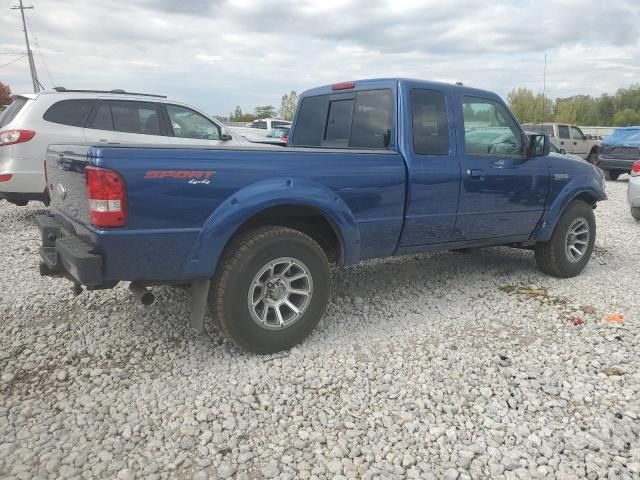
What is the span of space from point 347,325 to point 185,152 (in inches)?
76.7

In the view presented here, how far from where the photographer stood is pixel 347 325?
4203mm

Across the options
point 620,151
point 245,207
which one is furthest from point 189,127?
point 620,151

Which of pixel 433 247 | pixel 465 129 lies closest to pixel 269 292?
pixel 433 247

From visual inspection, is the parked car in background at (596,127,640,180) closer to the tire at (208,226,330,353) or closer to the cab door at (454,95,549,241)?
the cab door at (454,95,549,241)

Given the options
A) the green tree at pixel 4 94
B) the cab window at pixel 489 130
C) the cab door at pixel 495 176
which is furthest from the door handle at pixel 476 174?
the green tree at pixel 4 94

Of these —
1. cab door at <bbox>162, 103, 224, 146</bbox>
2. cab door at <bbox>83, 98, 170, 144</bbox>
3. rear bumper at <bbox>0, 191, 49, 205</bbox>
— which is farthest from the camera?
cab door at <bbox>162, 103, 224, 146</bbox>

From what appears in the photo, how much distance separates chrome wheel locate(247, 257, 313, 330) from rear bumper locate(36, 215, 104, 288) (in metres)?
0.96

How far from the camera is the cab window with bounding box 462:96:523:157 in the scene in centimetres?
460

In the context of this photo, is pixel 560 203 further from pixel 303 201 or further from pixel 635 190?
pixel 635 190

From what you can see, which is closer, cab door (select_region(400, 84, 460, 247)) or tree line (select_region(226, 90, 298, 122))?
cab door (select_region(400, 84, 460, 247))

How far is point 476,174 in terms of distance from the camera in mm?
4516

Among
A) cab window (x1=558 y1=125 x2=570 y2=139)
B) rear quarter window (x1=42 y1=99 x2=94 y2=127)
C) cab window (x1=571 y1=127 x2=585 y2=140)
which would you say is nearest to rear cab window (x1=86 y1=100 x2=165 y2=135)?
rear quarter window (x1=42 y1=99 x2=94 y2=127)

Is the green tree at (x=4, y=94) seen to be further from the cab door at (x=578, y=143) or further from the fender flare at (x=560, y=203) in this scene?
the fender flare at (x=560, y=203)

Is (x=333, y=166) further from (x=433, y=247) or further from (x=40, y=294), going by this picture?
(x=40, y=294)
